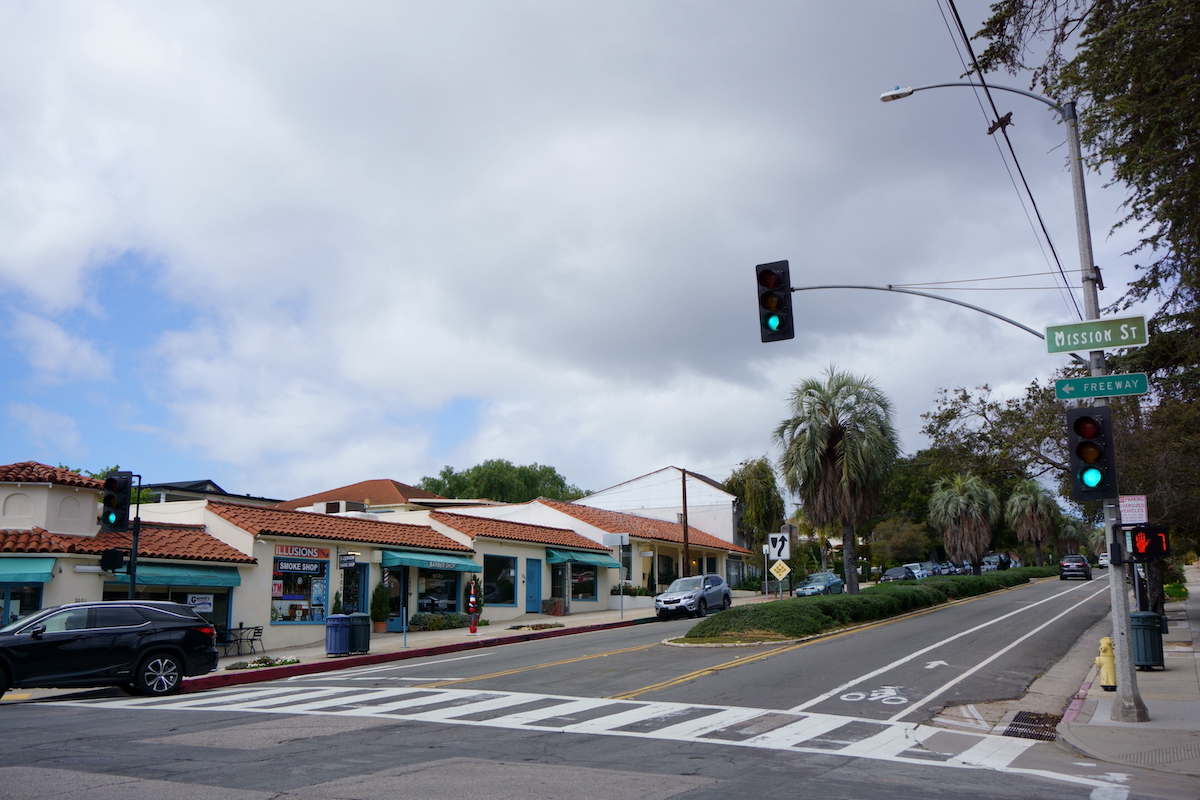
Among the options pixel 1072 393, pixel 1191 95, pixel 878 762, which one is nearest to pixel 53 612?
pixel 878 762

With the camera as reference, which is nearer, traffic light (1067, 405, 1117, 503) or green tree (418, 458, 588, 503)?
traffic light (1067, 405, 1117, 503)

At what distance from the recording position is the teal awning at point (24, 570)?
1800 cm

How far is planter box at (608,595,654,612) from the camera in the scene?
132 ft

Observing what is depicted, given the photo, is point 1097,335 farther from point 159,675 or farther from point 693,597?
point 693,597

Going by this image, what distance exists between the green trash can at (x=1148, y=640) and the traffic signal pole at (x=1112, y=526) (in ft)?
17.6

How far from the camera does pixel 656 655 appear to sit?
1889 centimetres

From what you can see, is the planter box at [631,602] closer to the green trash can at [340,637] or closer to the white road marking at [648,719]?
the green trash can at [340,637]

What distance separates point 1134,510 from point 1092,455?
129 inches

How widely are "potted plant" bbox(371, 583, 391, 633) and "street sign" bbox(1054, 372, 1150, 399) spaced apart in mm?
20859

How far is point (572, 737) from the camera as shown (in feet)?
32.9

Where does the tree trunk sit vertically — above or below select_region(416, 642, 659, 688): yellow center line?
above

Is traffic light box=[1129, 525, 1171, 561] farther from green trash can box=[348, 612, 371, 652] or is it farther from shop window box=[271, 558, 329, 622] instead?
shop window box=[271, 558, 329, 622]

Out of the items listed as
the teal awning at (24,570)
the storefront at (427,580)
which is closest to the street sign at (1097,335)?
the teal awning at (24,570)

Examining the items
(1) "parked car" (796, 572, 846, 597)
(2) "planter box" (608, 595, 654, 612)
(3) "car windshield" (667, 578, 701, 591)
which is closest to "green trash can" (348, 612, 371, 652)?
(3) "car windshield" (667, 578, 701, 591)
